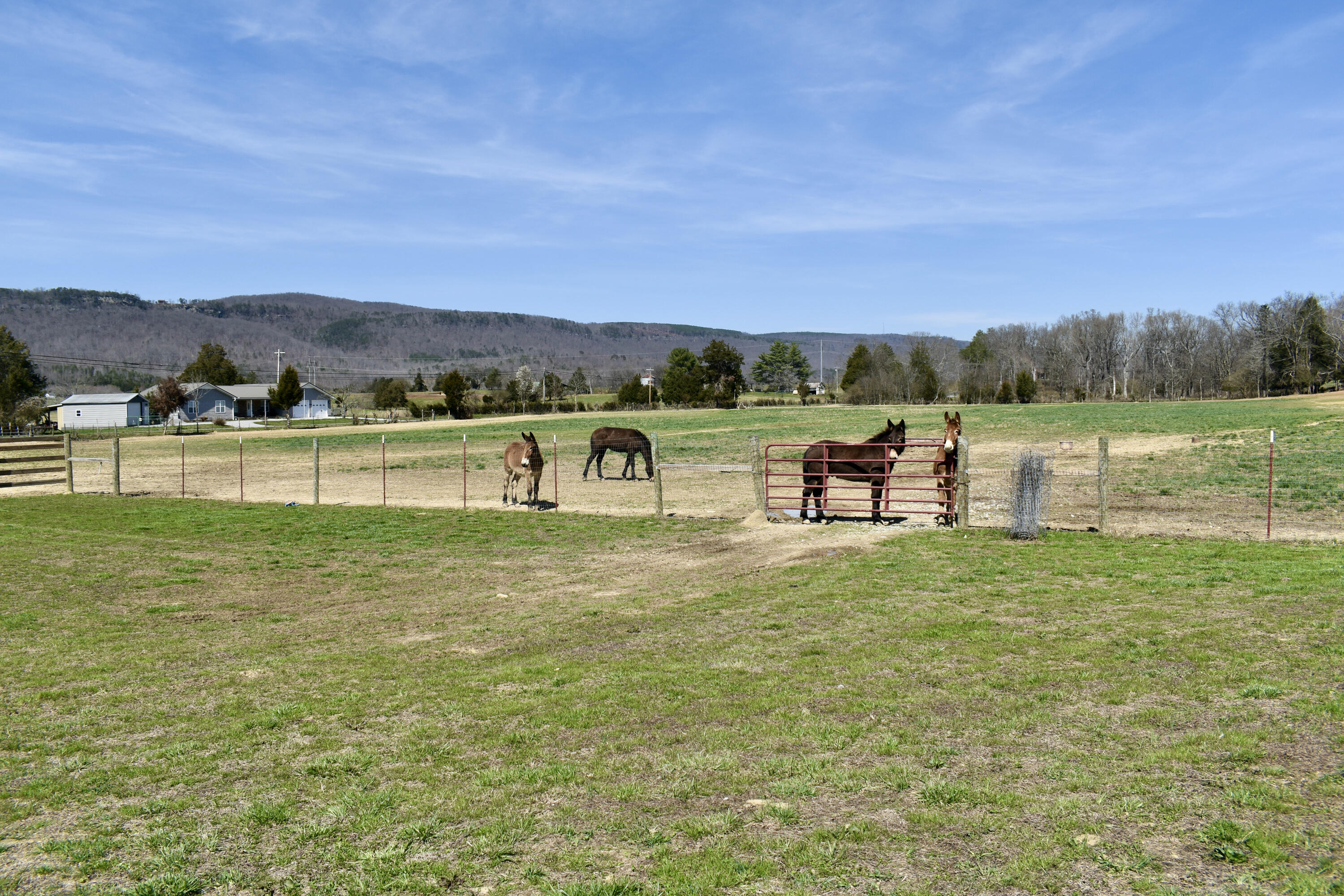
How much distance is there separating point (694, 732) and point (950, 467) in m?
11.3

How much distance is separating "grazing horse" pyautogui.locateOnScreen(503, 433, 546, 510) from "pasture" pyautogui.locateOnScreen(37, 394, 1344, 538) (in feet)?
2.58

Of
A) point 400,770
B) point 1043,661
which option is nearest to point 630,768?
point 400,770

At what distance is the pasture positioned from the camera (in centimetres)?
1723

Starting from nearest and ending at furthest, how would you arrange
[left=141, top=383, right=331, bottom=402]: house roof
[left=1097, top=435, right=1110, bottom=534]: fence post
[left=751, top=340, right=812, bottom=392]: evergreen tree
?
[left=1097, top=435, right=1110, bottom=534]: fence post, [left=141, top=383, right=331, bottom=402]: house roof, [left=751, top=340, right=812, bottom=392]: evergreen tree

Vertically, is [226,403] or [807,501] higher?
[226,403]

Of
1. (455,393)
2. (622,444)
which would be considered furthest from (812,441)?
(455,393)

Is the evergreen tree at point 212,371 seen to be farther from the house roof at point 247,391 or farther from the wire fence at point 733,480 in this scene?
the wire fence at point 733,480

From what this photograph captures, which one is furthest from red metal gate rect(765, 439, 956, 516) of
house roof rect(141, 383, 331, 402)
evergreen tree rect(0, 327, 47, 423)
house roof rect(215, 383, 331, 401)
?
house roof rect(215, 383, 331, 401)

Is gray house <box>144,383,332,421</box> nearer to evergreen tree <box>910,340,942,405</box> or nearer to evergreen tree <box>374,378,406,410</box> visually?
evergreen tree <box>374,378,406,410</box>

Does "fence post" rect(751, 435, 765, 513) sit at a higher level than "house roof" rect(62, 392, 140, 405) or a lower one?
lower

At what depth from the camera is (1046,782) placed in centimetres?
480

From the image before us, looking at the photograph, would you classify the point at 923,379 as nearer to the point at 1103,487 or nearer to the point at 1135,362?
the point at 1135,362

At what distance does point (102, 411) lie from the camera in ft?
277

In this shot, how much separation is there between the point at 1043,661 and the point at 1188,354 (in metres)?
148
